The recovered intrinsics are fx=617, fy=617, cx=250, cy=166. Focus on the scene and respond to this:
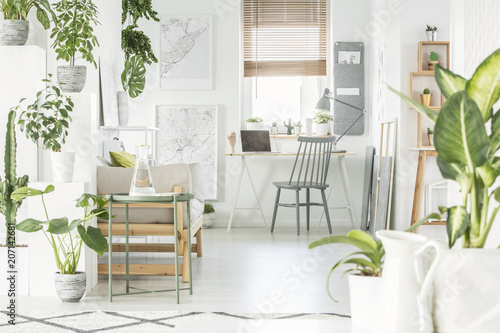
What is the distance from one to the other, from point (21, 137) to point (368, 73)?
13.8ft

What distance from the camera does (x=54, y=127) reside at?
11.2 ft

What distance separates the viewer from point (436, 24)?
5566 mm

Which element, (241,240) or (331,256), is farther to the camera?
(241,240)

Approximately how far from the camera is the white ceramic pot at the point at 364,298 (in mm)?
1102

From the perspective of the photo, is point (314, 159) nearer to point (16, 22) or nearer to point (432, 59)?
point (432, 59)

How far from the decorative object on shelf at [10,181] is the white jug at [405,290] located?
2839mm

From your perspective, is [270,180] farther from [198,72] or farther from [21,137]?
[21,137]

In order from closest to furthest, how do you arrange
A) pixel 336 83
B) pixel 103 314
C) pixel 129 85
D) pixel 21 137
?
1. pixel 103 314
2. pixel 21 137
3. pixel 129 85
4. pixel 336 83

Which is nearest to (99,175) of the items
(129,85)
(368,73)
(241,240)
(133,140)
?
(129,85)

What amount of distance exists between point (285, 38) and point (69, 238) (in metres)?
4.19

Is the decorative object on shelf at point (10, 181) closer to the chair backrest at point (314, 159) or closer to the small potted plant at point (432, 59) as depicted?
the chair backrest at point (314, 159)

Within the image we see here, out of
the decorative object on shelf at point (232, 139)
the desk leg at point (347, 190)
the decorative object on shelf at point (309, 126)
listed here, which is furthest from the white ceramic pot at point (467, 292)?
the decorative object on shelf at point (309, 126)

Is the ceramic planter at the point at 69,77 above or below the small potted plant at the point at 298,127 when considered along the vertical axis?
above

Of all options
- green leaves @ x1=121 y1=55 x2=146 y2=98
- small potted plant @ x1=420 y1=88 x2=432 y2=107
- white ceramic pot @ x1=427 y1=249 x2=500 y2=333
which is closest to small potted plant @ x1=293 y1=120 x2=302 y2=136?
small potted plant @ x1=420 y1=88 x2=432 y2=107
